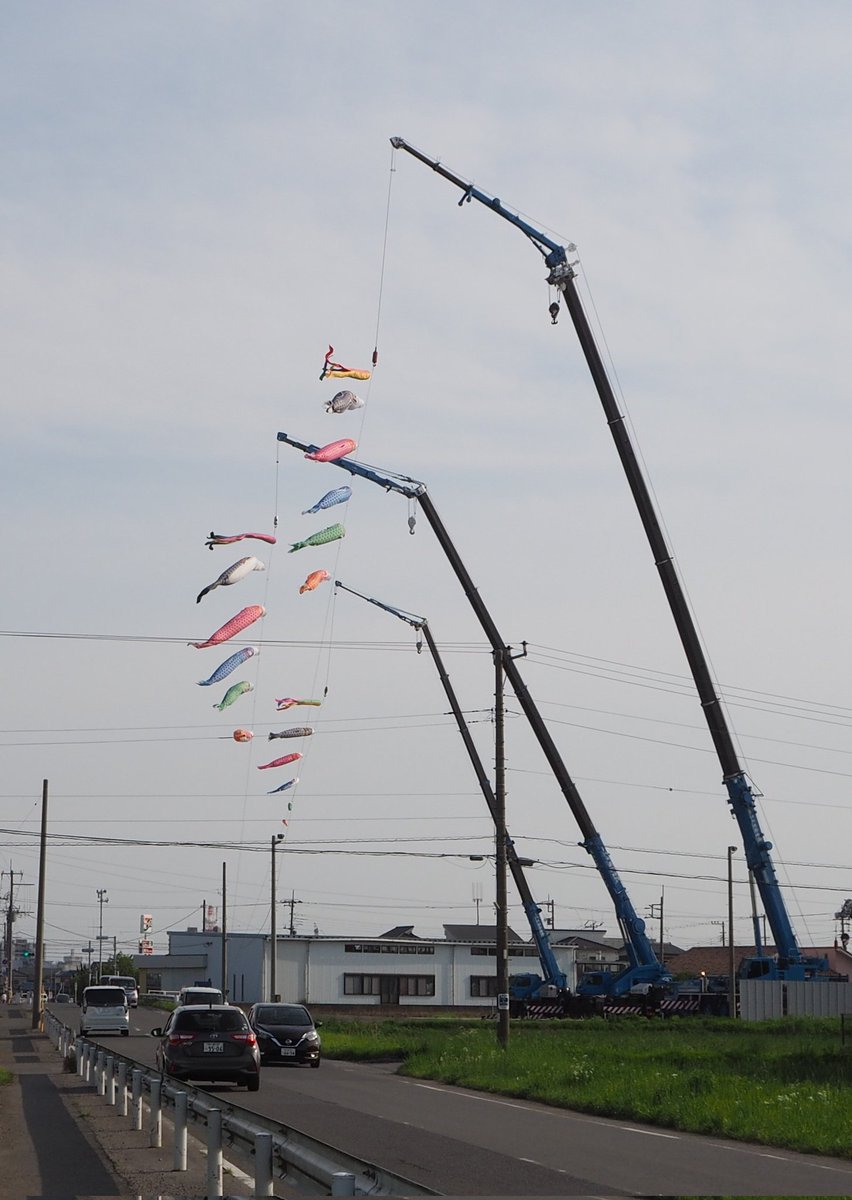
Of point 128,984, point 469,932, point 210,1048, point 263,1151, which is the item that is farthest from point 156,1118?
point 469,932

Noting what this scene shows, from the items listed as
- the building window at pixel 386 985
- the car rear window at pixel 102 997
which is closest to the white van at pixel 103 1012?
the car rear window at pixel 102 997

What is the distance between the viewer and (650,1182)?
1443 cm

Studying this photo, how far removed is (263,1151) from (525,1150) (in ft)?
27.9

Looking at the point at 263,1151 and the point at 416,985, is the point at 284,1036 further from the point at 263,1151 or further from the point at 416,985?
the point at 416,985

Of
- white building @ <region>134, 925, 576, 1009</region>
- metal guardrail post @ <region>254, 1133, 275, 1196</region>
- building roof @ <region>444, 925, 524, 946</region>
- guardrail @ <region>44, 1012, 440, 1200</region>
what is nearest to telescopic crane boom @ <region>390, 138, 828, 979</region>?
guardrail @ <region>44, 1012, 440, 1200</region>

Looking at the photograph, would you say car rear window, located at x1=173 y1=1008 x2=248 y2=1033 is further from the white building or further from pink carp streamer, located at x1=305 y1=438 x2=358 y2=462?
the white building

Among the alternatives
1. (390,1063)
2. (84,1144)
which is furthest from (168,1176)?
(390,1063)

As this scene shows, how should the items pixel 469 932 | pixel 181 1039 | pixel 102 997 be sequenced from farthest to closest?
pixel 469 932, pixel 102 997, pixel 181 1039

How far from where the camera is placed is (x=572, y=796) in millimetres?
47562

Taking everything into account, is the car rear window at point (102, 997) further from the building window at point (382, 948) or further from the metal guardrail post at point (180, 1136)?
the building window at point (382, 948)

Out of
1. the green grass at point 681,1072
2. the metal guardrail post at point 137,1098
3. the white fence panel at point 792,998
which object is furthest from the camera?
the white fence panel at point 792,998

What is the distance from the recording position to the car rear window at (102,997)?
164 feet

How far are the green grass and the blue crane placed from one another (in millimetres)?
4607

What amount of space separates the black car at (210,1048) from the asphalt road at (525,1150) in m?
0.46
